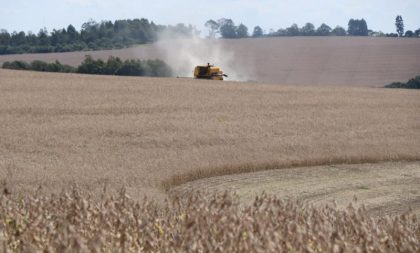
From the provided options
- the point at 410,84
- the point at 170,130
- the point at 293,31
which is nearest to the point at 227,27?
the point at 293,31

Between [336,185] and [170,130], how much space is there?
17.8ft

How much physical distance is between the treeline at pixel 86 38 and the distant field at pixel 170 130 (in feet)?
147

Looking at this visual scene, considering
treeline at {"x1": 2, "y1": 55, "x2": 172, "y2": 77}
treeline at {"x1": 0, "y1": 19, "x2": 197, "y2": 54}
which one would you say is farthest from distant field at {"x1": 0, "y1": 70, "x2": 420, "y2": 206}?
treeline at {"x1": 0, "y1": 19, "x2": 197, "y2": 54}

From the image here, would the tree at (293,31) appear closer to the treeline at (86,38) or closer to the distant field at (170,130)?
the treeline at (86,38)

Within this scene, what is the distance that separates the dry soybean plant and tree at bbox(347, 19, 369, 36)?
13115 cm

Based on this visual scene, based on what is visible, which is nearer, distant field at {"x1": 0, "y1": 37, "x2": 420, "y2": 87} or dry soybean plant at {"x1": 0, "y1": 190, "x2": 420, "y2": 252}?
dry soybean plant at {"x1": 0, "y1": 190, "x2": 420, "y2": 252}

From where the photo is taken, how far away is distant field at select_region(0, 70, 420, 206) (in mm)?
15992

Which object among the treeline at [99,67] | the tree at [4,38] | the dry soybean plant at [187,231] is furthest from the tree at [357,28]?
the dry soybean plant at [187,231]

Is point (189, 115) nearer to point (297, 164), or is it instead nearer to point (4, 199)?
point (297, 164)

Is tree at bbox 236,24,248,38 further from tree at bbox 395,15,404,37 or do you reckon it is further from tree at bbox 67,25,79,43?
tree at bbox 67,25,79,43

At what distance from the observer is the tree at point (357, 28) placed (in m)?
136

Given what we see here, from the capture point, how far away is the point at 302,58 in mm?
61812

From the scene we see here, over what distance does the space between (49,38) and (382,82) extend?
39.5m

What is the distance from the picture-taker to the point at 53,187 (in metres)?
14.0
